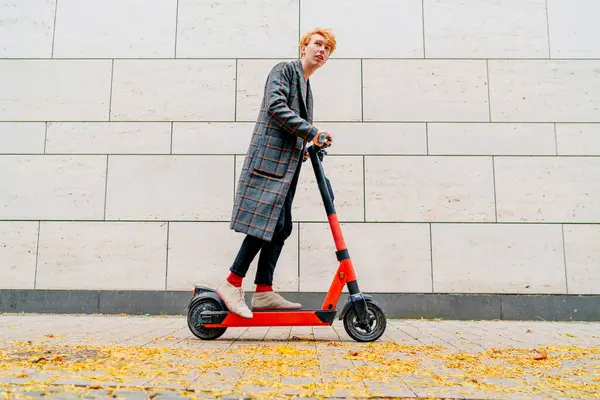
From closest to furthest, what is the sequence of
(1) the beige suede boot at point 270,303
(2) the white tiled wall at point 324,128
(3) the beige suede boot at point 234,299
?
(3) the beige suede boot at point 234,299, (1) the beige suede boot at point 270,303, (2) the white tiled wall at point 324,128

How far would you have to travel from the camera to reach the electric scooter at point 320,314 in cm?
284

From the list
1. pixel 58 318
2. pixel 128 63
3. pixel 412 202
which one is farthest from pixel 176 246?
pixel 412 202

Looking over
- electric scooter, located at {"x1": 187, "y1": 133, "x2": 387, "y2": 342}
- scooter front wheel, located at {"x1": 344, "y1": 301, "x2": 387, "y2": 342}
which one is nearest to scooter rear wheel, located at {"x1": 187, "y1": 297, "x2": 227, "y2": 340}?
electric scooter, located at {"x1": 187, "y1": 133, "x2": 387, "y2": 342}

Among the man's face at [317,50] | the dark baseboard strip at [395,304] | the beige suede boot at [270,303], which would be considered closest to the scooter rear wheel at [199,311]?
the beige suede boot at [270,303]

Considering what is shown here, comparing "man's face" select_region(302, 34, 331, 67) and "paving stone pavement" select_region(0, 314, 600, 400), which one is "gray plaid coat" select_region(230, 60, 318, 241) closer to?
"man's face" select_region(302, 34, 331, 67)

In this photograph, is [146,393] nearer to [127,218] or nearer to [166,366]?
[166,366]

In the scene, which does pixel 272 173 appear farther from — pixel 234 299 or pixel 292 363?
pixel 292 363

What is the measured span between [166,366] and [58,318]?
234cm

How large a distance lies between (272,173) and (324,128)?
1631 mm

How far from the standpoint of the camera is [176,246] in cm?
421

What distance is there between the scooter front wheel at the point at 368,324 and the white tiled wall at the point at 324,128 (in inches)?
49.0

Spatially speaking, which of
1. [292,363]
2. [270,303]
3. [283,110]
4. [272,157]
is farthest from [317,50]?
[292,363]

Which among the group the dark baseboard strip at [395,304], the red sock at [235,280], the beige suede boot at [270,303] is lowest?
the dark baseboard strip at [395,304]

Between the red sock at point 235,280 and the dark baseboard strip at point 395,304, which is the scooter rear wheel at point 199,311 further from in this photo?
the dark baseboard strip at point 395,304
